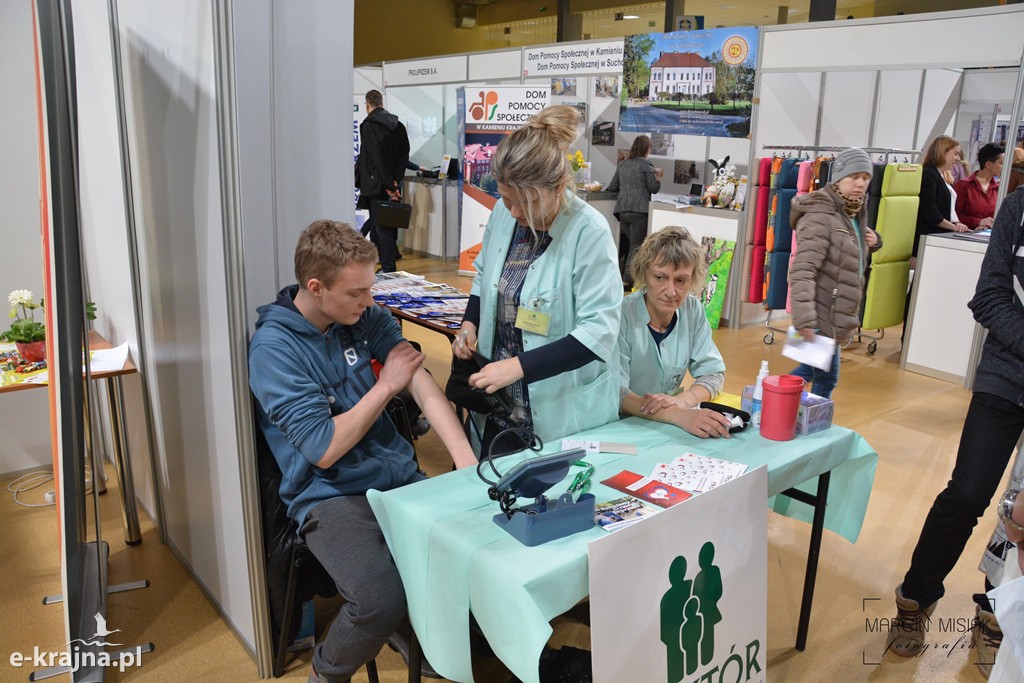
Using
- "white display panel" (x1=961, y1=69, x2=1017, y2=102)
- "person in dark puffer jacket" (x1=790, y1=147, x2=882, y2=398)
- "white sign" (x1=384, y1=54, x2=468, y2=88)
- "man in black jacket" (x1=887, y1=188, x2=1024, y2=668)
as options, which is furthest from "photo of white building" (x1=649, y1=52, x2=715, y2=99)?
"man in black jacket" (x1=887, y1=188, x2=1024, y2=668)

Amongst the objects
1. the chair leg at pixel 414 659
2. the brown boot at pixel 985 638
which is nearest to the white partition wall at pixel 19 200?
the chair leg at pixel 414 659

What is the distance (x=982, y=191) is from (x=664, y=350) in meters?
4.10

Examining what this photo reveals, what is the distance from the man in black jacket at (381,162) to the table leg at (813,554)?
17.2ft

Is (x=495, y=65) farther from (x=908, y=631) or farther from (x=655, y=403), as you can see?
(x=908, y=631)

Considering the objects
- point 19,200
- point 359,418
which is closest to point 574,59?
point 19,200

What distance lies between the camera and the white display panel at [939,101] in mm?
5871

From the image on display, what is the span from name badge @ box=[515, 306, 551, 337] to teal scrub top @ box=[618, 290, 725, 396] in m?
0.33

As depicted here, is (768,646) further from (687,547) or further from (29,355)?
(29,355)

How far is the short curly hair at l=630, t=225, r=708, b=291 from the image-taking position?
2082 mm

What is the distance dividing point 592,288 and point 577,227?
153 mm

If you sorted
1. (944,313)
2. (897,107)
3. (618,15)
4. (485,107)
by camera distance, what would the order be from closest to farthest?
(944,313) → (897,107) → (485,107) → (618,15)

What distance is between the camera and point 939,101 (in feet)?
19.7

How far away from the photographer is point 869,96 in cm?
654

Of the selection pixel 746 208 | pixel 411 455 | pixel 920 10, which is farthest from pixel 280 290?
pixel 920 10
